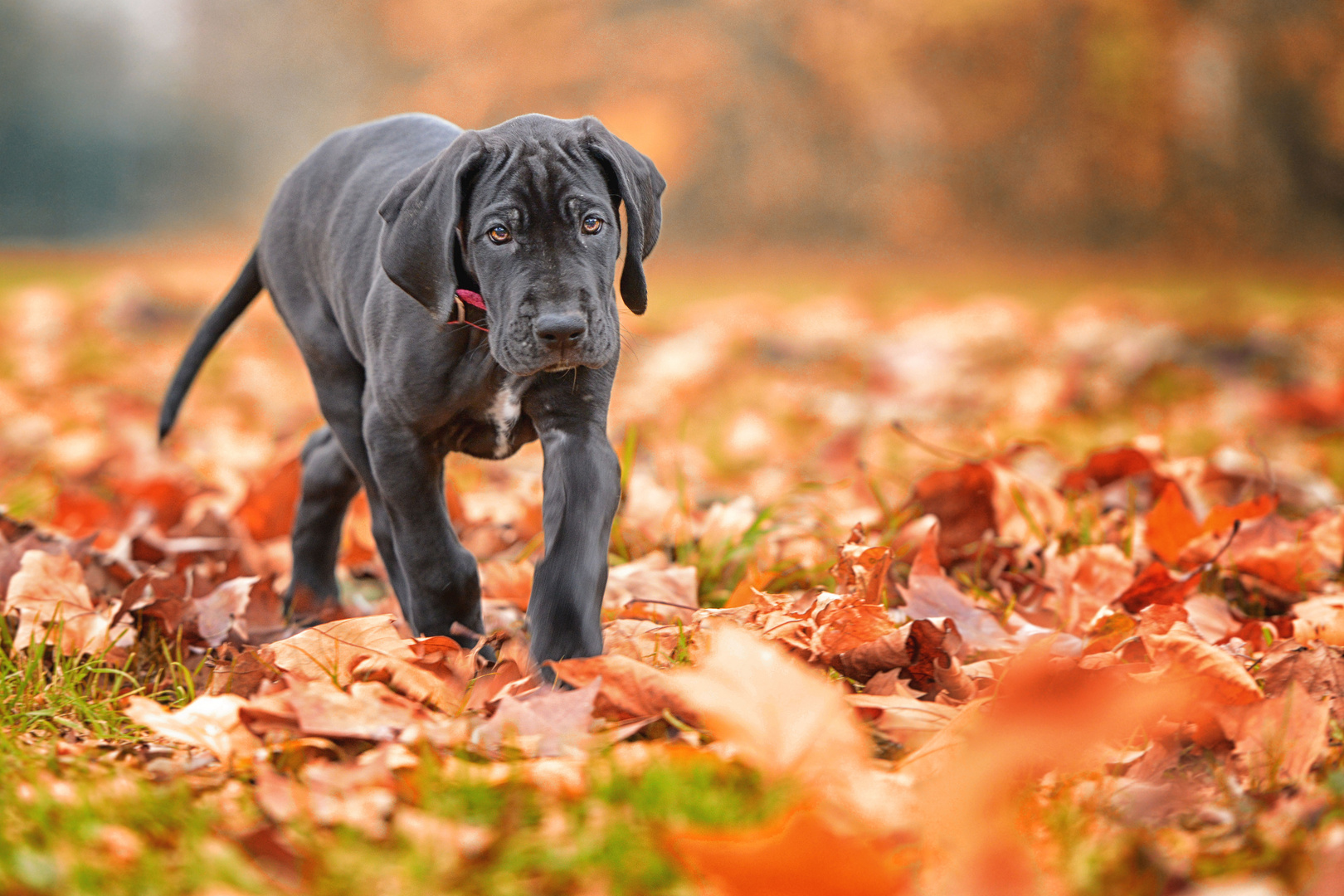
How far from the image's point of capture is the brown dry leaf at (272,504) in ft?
11.5

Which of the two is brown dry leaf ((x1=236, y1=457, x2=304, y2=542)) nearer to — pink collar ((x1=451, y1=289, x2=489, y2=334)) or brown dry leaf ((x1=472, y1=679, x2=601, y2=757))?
pink collar ((x1=451, y1=289, x2=489, y2=334))

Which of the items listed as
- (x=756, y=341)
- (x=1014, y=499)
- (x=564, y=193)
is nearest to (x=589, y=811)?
(x=564, y=193)

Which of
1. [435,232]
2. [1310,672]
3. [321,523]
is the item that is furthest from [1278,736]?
[321,523]

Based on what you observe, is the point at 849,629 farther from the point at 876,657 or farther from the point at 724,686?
the point at 724,686

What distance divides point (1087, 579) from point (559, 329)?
4.70ft

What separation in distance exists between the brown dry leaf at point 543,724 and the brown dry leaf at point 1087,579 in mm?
1269

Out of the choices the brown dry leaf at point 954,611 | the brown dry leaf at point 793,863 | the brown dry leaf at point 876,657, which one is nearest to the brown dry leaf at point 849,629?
the brown dry leaf at point 876,657

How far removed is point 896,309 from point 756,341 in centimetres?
181

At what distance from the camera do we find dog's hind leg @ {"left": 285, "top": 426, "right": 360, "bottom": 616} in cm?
312

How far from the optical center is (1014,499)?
9.91ft

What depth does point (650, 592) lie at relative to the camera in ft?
8.96

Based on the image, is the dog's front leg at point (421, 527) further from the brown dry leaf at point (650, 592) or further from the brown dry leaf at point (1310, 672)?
the brown dry leaf at point (1310, 672)

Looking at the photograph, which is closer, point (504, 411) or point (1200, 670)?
point (1200, 670)

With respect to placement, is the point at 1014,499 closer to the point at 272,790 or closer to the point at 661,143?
the point at 272,790
